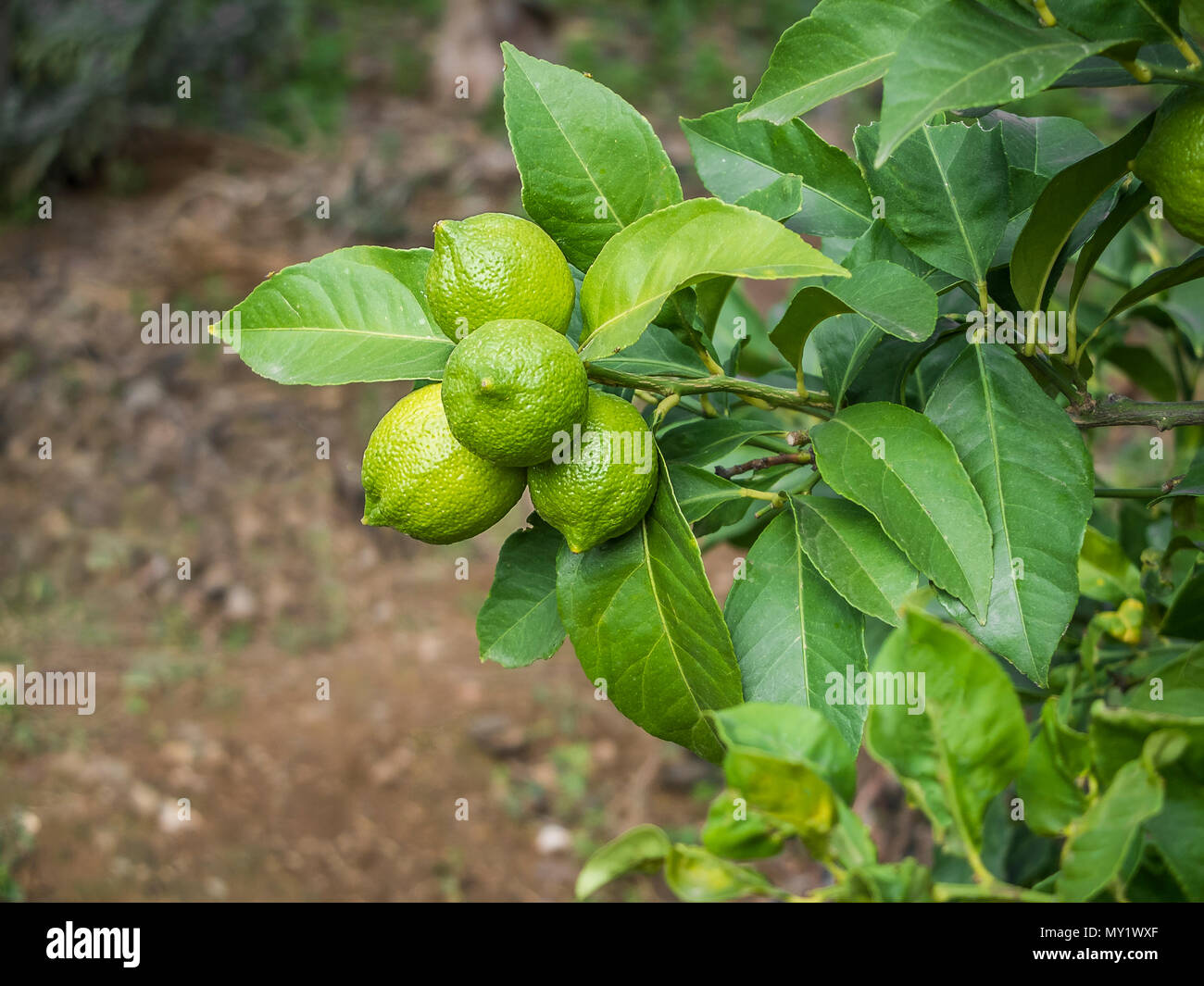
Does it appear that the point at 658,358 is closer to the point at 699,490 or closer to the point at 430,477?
the point at 699,490

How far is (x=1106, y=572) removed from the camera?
3.25ft

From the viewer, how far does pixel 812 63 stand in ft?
2.01

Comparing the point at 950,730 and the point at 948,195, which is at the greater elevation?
the point at 948,195

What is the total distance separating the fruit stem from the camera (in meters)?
0.70

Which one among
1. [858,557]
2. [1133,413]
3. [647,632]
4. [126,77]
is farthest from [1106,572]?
[126,77]

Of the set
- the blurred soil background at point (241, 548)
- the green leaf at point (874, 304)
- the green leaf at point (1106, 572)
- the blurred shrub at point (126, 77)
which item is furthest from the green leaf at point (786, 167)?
the blurred shrub at point (126, 77)

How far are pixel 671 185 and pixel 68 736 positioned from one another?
7.10 feet

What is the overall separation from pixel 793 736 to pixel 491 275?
0.33 metres

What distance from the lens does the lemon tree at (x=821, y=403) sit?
1.54 ft

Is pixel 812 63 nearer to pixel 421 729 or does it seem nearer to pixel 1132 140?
pixel 1132 140

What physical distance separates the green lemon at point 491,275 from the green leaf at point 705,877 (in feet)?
1.11

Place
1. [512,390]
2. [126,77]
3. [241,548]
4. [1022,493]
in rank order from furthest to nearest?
[126,77] < [241,548] < [1022,493] < [512,390]
